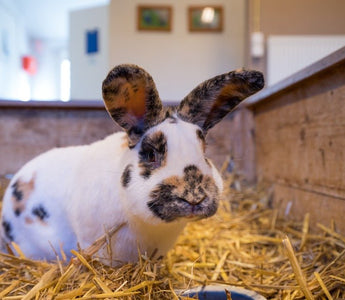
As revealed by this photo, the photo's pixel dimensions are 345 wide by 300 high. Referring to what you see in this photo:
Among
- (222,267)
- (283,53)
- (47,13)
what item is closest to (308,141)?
(222,267)

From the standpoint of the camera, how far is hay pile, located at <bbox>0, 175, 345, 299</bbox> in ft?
4.51

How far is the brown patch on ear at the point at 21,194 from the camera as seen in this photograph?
1.92m

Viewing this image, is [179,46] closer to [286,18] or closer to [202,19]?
[202,19]

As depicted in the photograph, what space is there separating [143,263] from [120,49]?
15.3 ft

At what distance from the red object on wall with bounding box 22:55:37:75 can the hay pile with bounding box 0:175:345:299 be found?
7418 millimetres

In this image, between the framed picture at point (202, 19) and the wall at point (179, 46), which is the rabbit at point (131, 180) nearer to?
the wall at point (179, 46)

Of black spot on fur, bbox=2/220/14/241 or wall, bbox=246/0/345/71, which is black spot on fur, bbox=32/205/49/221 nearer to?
black spot on fur, bbox=2/220/14/241

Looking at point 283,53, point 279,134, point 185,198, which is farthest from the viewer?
point 283,53

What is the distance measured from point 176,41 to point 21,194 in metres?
4.34

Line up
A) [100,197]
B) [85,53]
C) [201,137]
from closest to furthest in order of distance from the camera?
[201,137] < [100,197] < [85,53]

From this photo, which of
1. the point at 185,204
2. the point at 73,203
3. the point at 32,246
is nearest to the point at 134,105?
the point at 185,204

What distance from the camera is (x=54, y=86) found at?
10.6m

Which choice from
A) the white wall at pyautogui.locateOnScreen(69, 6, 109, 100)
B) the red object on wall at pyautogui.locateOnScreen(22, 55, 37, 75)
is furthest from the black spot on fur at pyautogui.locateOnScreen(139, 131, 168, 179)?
the red object on wall at pyautogui.locateOnScreen(22, 55, 37, 75)

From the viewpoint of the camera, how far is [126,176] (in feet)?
4.85
